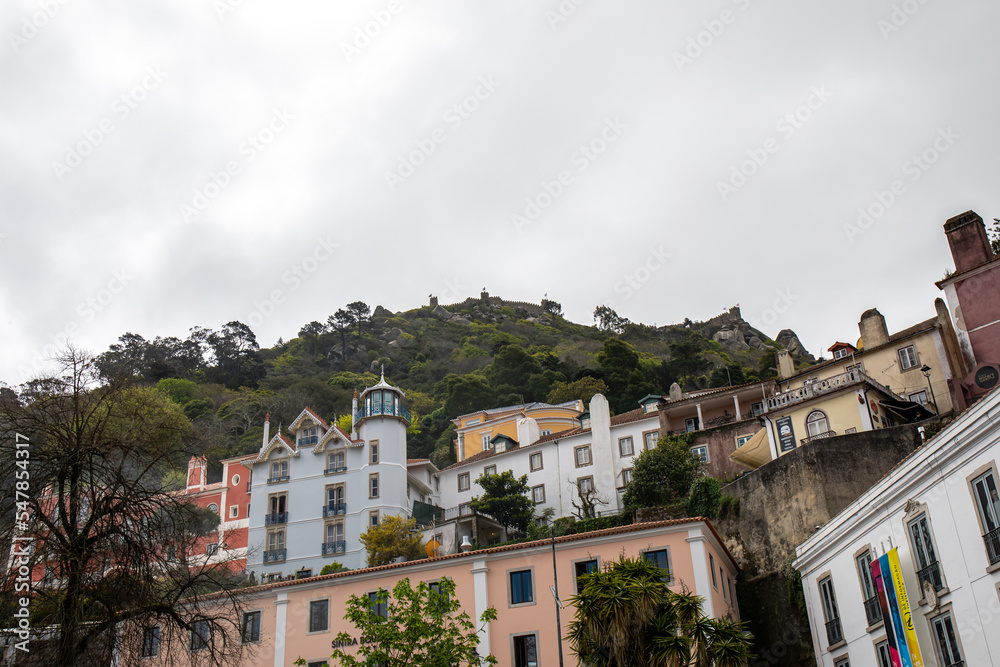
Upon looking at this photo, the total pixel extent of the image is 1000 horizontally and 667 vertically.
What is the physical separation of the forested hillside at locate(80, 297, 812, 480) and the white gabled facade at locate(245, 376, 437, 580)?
20.2ft

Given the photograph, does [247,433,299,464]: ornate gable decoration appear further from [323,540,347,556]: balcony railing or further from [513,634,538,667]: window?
[513,634,538,667]: window

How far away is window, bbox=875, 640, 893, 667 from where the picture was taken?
23.0m

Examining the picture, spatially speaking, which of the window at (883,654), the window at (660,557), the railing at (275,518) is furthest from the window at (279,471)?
the window at (883,654)

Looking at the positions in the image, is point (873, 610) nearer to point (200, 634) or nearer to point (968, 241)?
point (200, 634)

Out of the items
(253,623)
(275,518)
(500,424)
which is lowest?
(253,623)

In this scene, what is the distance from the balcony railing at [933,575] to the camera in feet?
66.1

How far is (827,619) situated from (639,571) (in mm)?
10949

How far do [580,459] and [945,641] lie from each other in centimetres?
3403

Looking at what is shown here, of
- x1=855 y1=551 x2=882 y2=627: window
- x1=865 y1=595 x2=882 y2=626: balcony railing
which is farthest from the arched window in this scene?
x1=865 y1=595 x2=882 y2=626: balcony railing

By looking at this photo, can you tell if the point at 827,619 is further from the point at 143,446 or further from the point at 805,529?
the point at 143,446

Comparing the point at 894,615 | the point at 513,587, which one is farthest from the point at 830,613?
the point at 513,587

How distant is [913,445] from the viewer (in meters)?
31.8

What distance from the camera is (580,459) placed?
53719 millimetres

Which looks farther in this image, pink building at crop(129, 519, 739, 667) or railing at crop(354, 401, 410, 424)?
railing at crop(354, 401, 410, 424)
